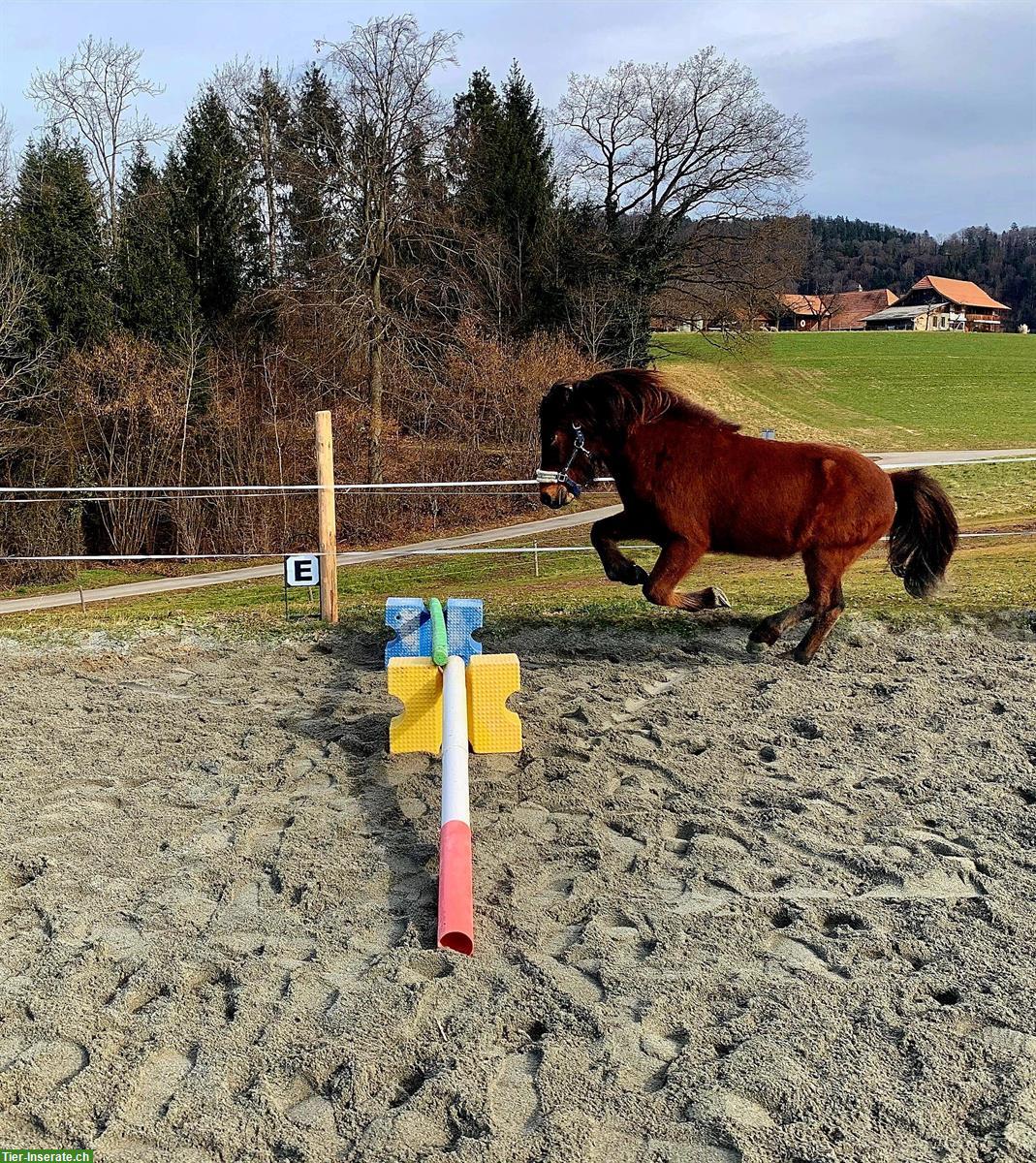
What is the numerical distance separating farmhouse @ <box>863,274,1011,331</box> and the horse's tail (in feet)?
312

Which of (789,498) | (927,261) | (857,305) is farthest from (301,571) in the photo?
(927,261)

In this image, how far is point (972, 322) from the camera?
98.4 metres

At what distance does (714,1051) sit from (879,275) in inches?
5287

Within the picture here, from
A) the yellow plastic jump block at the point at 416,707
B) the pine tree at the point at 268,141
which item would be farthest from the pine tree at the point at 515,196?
the yellow plastic jump block at the point at 416,707

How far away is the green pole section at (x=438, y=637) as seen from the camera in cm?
497

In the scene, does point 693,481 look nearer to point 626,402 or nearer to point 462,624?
point 626,402

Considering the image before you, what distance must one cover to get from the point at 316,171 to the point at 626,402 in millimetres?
15677

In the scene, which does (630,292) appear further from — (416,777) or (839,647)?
(416,777)

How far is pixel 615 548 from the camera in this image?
589 centimetres

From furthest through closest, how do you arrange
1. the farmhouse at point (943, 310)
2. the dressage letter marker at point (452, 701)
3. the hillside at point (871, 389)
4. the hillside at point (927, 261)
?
the hillside at point (927, 261) < the farmhouse at point (943, 310) < the hillside at point (871, 389) < the dressage letter marker at point (452, 701)

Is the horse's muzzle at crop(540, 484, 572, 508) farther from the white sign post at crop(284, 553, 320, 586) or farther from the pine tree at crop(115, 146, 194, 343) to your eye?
the pine tree at crop(115, 146, 194, 343)

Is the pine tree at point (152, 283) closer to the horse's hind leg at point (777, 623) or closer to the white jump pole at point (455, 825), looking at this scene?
the horse's hind leg at point (777, 623)

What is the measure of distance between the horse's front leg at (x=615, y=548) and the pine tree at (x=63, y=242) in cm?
1550

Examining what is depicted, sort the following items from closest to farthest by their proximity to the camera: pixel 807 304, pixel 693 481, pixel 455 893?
pixel 455 893 → pixel 693 481 → pixel 807 304
